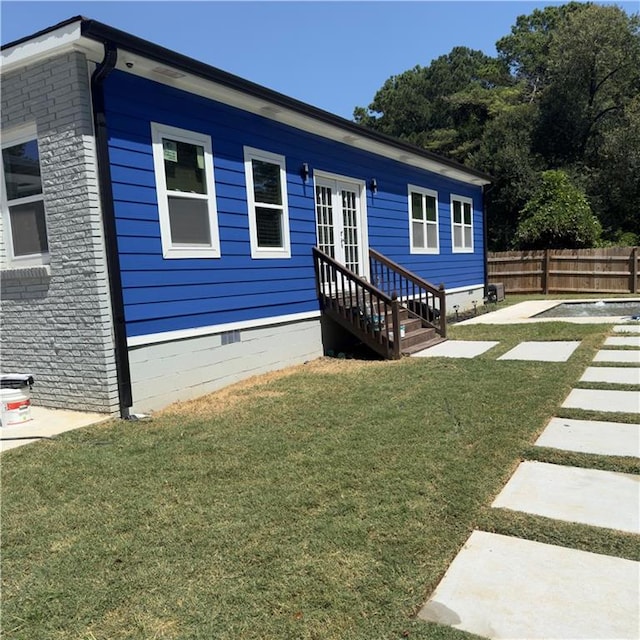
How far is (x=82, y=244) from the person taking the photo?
184 inches

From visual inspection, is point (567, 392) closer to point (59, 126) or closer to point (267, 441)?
point (267, 441)

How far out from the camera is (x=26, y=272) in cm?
511

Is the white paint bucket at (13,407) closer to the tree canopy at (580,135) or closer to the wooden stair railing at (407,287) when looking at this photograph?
the wooden stair railing at (407,287)

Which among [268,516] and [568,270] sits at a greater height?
[568,270]

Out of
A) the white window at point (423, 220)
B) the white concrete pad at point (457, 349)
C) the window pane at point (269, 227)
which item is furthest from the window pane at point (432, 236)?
the window pane at point (269, 227)

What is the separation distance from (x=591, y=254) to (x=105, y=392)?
1564cm

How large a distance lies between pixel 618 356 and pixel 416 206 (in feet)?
18.6

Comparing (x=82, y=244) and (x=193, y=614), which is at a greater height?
(x=82, y=244)

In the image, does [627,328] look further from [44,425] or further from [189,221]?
[44,425]

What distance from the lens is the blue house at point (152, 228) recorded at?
464 centimetres

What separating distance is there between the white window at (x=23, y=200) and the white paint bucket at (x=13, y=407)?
4.38ft

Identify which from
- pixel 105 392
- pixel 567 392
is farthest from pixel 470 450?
pixel 105 392

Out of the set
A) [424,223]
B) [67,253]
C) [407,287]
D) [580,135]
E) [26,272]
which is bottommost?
[407,287]

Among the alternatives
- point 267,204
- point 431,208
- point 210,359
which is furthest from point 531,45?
point 210,359
